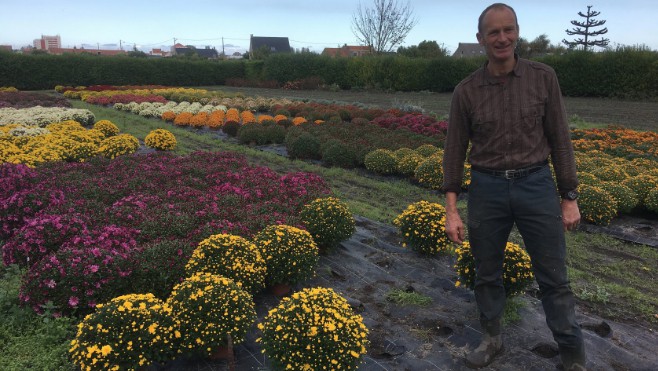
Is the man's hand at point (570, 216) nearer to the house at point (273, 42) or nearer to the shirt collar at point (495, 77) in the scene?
the shirt collar at point (495, 77)

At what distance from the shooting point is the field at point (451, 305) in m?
3.34

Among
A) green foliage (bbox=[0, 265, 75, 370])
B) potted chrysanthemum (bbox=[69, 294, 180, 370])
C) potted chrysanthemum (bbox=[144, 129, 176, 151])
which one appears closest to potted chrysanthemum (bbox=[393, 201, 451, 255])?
potted chrysanthemum (bbox=[69, 294, 180, 370])

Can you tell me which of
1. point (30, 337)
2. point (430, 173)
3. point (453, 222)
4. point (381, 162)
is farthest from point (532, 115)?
point (381, 162)

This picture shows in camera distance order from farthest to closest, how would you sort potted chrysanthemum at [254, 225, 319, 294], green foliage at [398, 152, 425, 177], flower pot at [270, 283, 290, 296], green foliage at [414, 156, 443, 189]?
green foliage at [398, 152, 425, 177], green foliage at [414, 156, 443, 189], flower pot at [270, 283, 290, 296], potted chrysanthemum at [254, 225, 319, 294]

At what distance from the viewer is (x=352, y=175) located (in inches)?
371

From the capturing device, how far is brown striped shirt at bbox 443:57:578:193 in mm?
2721

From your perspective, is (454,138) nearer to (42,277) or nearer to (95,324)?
(95,324)

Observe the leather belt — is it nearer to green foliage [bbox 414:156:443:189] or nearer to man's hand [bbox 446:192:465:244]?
man's hand [bbox 446:192:465:244]

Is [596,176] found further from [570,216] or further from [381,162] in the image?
[570,216]

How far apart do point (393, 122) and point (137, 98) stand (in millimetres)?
13518

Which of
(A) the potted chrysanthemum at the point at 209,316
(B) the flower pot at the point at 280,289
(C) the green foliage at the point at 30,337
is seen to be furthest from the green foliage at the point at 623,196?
(C) the green foliage at the point at 30,337

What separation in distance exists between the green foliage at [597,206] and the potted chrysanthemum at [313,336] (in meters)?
5.12

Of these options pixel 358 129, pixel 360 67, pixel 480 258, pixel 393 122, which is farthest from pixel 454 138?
pixel 360 67

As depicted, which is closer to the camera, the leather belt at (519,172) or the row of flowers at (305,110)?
the leather belt at (519,172)
